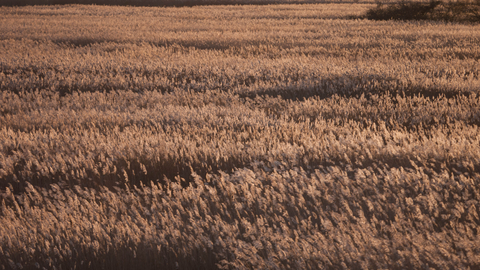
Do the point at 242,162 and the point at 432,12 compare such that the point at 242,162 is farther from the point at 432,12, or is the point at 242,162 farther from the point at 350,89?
the point at 432,12

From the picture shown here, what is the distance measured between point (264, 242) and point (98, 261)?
1.03m

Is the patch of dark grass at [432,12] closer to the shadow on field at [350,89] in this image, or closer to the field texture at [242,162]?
the field texture at [242,162]

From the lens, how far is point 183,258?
2658 millimetres

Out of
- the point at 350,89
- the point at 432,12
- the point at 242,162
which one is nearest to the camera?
the point at 242,162

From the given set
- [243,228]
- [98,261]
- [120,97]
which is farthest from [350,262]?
[120,97]

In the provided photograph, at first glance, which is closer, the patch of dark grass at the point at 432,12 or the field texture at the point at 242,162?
the field texture at the point at 242,162

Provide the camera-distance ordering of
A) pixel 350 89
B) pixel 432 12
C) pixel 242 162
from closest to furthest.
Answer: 1. pixel 242 162
2. pixel 350 89
3. pixel 432 12

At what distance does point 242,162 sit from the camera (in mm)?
4418

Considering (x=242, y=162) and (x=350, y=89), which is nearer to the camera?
(x=242, y=162)

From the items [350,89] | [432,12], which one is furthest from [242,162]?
[432,12]

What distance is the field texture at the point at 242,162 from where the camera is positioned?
8.77 ft

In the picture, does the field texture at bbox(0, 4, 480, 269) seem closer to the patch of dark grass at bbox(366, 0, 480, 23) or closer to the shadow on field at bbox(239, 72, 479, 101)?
the shadow on field at bbox(239, 72, 479, 101)

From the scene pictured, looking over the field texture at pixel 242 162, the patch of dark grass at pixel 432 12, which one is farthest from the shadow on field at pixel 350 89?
the patch of dark grass at pixel 432 12

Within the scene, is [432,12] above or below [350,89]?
above
